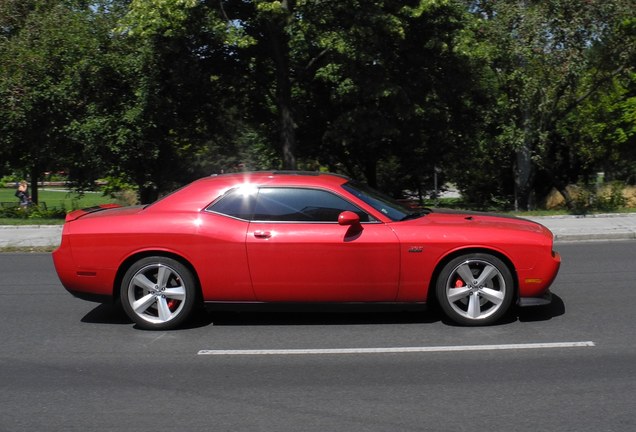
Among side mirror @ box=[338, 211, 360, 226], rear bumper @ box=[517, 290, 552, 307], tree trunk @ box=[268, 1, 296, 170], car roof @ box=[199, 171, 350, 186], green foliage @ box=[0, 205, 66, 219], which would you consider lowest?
green foliage @ box=[0, 205, 66, 219]

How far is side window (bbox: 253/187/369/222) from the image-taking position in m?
7.11

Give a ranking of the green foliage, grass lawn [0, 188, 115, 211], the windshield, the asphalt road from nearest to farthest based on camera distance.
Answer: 1. the asphalt road
2. the windshield
3. the green foliage
4. grass lawn [0, 188, 115, 211]

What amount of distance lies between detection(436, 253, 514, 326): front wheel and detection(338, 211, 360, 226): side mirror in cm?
96

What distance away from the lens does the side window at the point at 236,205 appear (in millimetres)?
7195

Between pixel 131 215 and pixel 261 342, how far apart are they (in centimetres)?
185

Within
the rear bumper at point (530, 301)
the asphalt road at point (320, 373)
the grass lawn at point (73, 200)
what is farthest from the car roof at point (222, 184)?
the grass lawn at point (73, 200)

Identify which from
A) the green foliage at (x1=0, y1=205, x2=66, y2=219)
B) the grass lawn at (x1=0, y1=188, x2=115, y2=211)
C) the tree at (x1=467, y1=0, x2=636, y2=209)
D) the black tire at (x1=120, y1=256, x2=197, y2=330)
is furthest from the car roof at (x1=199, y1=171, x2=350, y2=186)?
the grass lawn at (x1=0, y1=188, x2=115, y2=211)

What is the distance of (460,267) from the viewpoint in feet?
22.8

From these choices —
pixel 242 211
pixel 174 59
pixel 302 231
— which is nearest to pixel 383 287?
pixel 302 231

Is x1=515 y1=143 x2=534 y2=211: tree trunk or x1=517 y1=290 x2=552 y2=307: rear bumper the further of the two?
x1=515 y1=143 x2=534 y2=211: tree trunk

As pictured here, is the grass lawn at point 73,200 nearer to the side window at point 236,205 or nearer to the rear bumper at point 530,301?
the side window at point 236,205

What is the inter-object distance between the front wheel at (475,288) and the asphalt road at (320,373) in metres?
0.17

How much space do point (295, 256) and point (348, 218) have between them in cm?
62

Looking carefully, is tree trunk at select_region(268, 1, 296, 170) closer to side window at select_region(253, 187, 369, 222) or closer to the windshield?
the windshield
